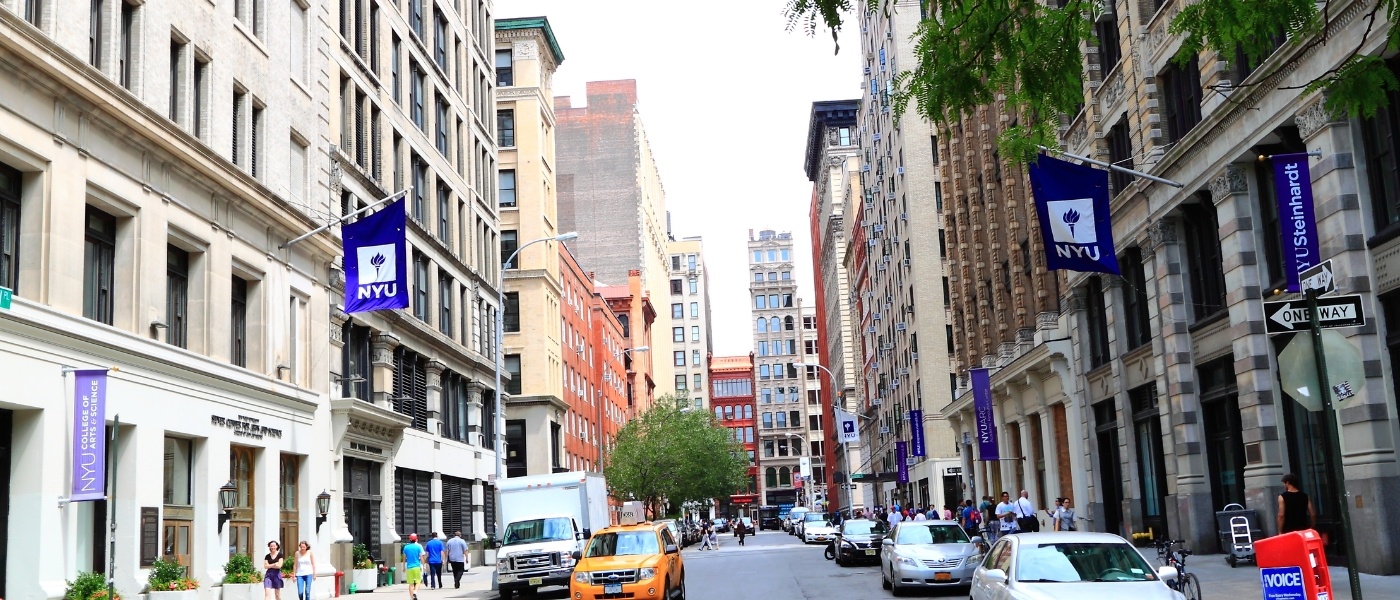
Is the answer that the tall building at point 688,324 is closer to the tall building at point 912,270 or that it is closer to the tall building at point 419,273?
the tall building at point 912,270

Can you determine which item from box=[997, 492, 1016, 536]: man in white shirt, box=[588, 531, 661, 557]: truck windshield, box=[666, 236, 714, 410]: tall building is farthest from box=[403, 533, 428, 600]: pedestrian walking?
box=[666, 236, 714, 410]: tall building

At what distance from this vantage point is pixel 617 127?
135 m

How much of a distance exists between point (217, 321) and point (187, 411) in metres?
2.66

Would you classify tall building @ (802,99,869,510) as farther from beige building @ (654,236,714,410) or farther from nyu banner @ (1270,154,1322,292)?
nyu banner @ (1270,154,1322,292)

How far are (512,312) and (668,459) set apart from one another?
61.0 feet

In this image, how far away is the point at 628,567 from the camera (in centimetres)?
2289

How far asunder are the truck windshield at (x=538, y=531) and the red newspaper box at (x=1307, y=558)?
22855mm

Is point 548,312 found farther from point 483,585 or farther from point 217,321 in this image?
point 217,321

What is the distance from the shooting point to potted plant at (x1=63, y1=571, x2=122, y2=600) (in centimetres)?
2116

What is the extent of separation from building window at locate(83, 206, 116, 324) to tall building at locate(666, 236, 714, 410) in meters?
157

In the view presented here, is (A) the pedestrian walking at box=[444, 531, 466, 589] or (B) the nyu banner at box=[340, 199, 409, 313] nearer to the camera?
(B) the nyu banner at box=[340, 199, 409, 313]

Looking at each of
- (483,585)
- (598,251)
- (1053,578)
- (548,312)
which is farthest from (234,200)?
(598,251)

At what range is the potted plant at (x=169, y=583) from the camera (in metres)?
24.0

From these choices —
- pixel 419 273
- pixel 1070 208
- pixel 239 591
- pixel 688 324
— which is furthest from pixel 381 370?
pixel 688 324
